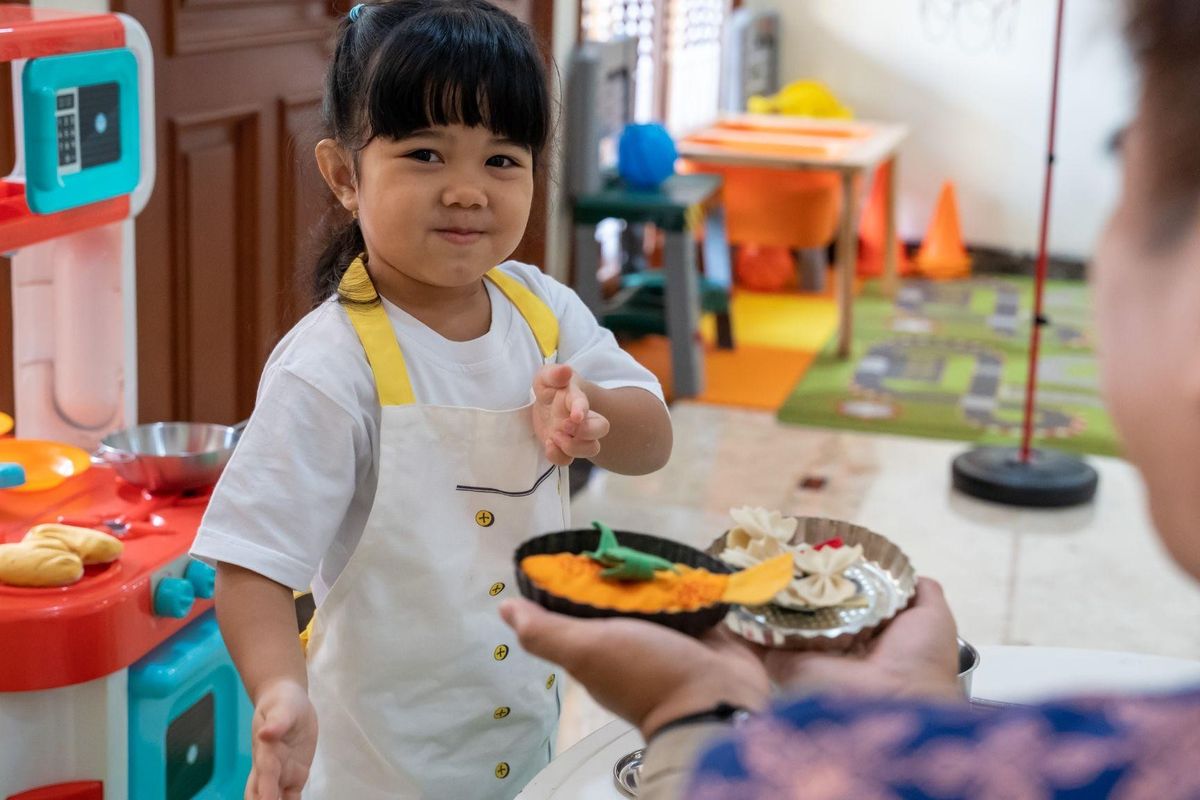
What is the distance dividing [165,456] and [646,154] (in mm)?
2768

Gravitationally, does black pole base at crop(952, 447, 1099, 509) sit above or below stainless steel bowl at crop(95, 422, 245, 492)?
below

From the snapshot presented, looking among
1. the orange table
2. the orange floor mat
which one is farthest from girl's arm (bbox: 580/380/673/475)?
the orange table

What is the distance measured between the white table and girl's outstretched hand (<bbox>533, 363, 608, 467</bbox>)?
23 centimetres

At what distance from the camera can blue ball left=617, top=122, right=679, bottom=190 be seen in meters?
4.16

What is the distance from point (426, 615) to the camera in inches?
46.3

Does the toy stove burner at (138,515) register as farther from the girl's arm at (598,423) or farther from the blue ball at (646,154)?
the blue ball at (646,154)

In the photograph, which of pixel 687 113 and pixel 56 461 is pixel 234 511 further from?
pixel 687 113

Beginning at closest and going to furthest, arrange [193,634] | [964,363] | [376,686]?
[376,686], [193,634], [964,363]

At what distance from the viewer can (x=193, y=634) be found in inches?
59.9

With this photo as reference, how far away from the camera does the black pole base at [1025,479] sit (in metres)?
3.52

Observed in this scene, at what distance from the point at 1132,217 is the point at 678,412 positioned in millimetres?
3637

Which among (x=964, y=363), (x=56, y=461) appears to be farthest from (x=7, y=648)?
(x=964, y=363)

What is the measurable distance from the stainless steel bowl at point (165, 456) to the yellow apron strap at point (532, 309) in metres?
0.40

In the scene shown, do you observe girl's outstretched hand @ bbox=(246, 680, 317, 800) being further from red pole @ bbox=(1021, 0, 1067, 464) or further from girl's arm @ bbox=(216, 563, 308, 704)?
red pole @ bbox=(1021, 0, 1067, 464)
